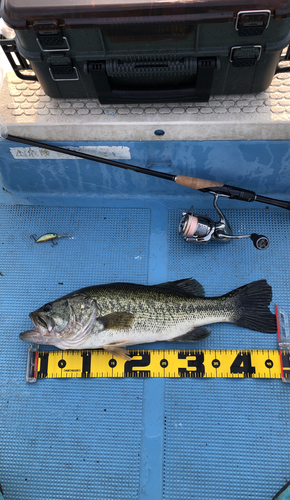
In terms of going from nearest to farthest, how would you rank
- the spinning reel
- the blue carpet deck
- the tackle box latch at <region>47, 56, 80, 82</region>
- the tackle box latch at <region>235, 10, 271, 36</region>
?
the tackle box latch at <region>235, 10, 271, 36</region>
the tackle box latch at <region>47, 56, 80, 82</region>
the blue carpet deck
the spinning reel

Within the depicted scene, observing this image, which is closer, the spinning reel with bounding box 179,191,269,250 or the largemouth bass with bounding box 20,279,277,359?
the largemouth bass with bounding box 20,279,277,359

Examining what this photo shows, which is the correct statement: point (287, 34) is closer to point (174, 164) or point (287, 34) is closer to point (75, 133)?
point (174, 164)

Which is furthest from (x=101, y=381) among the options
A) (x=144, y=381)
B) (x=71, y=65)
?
(x=71, y=65)

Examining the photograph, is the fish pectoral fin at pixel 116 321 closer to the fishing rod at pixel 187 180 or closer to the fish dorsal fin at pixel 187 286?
the fish dorsal fin at pixel 187 286

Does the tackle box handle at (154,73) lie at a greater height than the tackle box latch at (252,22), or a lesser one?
lesser

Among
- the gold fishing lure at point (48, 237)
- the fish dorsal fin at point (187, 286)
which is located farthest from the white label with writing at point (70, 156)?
the fish dorsal fin at point (187, 286)

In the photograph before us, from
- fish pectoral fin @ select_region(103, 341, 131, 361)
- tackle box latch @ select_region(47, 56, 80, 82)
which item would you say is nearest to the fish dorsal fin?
fish pectoral fin @ select_region(103, 341, 131, 361)

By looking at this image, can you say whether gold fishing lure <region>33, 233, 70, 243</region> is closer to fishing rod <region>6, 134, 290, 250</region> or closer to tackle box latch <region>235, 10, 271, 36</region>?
fishing rod <region>6, 134, 290, 250</region>
